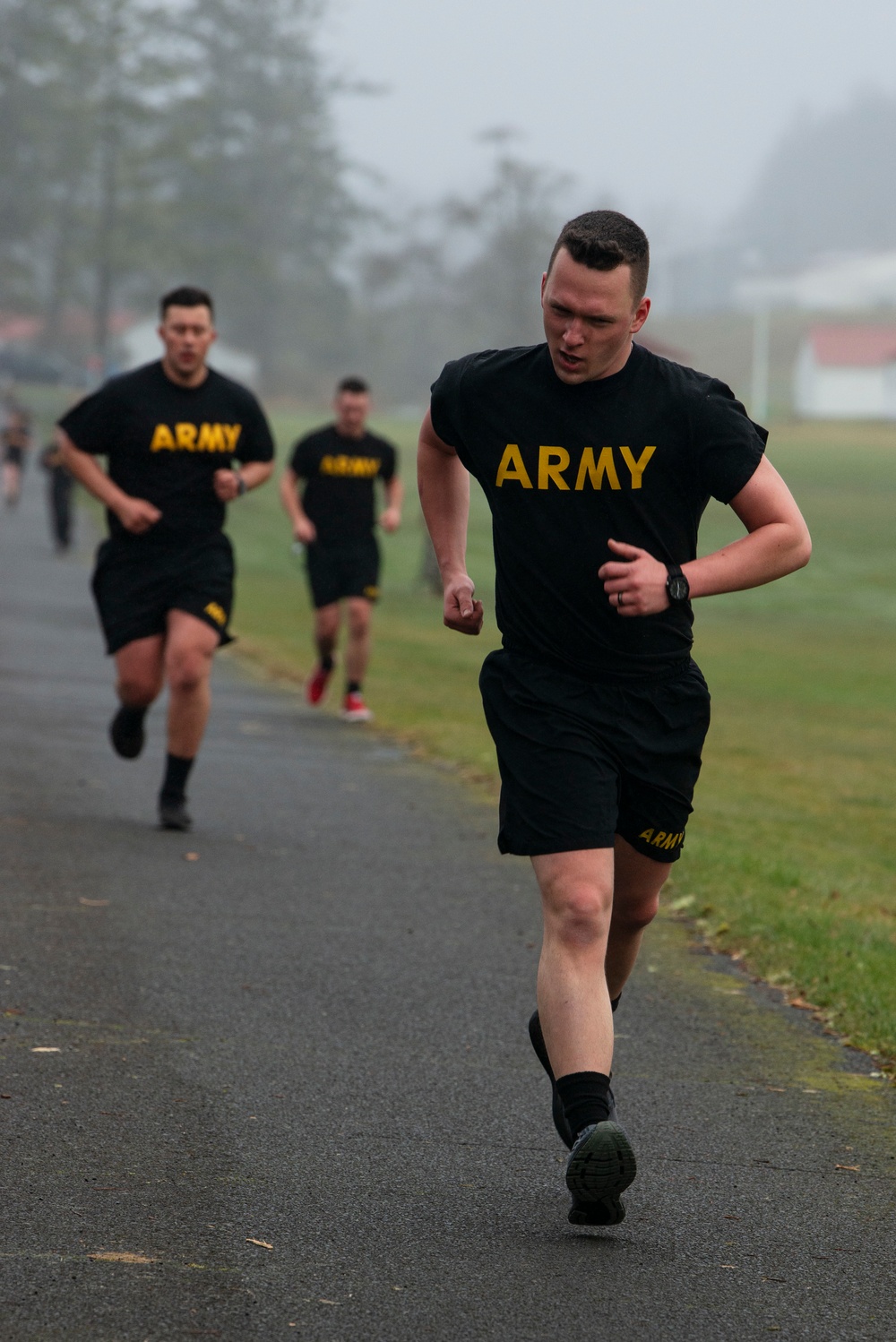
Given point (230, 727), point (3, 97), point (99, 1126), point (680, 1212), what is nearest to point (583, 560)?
point (680, 1212)

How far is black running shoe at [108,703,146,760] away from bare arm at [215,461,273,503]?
1.09 m

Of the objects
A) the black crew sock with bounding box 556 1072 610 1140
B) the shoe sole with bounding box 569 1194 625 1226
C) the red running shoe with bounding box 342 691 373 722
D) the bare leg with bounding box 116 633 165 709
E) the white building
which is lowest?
the shoe sole with bounding box 569 1194 625 1226

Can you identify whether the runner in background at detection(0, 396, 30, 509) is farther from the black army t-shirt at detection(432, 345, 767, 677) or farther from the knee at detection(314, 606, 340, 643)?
the black army t-shirt at detection(432, 345, 767, 677)

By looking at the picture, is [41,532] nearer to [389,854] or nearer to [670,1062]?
[389,854]

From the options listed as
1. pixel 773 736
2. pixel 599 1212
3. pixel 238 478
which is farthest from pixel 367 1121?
pixel 773 736

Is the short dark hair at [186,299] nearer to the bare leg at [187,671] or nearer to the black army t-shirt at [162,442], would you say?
the black army t-shirt at [162,442]

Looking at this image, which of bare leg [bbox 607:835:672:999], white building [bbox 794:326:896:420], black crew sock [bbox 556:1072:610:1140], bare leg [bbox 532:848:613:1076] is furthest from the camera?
white building [bbox 794:326:896:420]

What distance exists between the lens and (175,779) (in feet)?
28.6

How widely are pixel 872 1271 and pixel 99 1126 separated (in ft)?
5.80

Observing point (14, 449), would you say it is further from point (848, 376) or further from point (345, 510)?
point (848, 376)

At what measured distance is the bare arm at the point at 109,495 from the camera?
8.11 meters

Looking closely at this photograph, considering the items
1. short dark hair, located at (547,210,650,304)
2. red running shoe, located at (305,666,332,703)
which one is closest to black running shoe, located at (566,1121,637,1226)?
short dark hair, located at (547,210,650,304)

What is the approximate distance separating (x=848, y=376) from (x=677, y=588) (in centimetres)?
10752

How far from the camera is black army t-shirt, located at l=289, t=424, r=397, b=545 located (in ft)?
43.5
